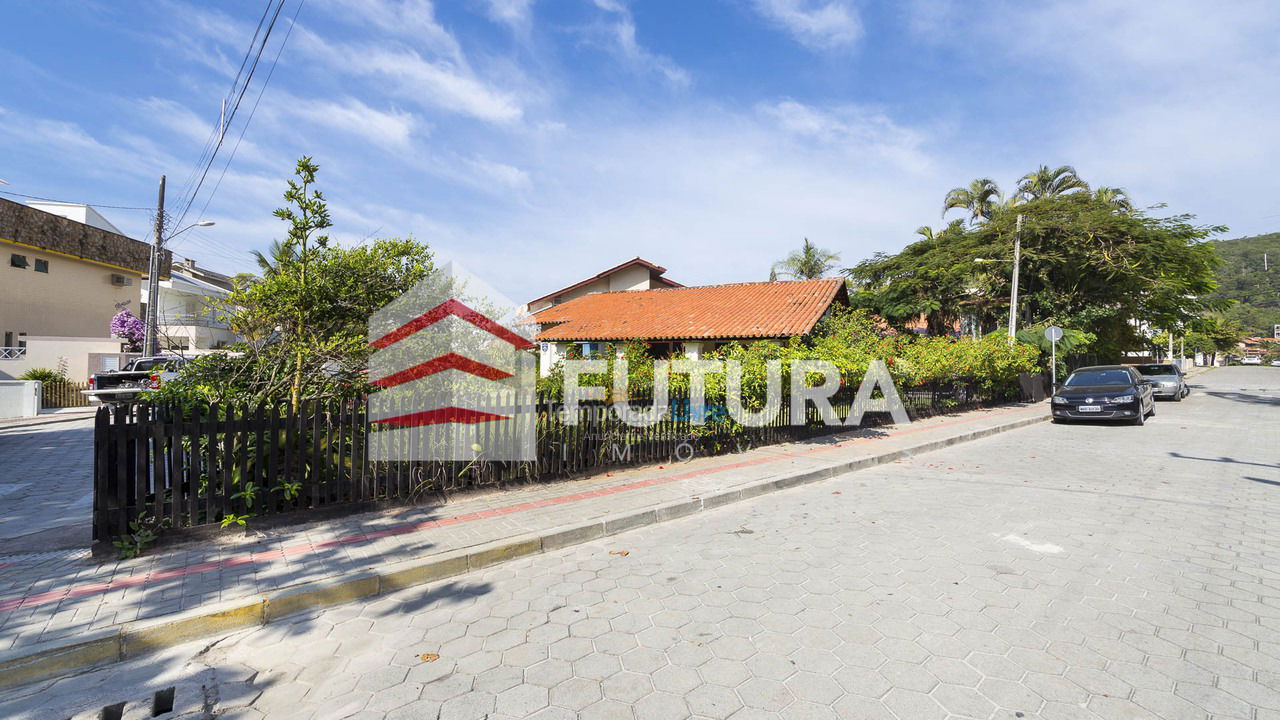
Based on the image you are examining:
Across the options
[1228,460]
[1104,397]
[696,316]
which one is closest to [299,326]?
[1228,460]

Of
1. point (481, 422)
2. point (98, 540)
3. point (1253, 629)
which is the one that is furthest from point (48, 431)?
point (1253, 629)

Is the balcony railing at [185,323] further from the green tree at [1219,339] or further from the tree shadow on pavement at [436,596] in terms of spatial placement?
the green tree at [1219,339]

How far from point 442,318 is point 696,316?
17270 mm

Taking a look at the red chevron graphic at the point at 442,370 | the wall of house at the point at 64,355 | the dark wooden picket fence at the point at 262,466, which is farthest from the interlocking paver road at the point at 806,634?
the wall of house at the point at 64,355

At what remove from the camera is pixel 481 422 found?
19.4 ft

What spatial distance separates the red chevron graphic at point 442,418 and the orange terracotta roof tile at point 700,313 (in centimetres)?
1227

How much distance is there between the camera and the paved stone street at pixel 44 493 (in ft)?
15.0

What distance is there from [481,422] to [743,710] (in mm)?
4213

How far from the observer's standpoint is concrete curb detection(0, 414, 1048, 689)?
2.89m

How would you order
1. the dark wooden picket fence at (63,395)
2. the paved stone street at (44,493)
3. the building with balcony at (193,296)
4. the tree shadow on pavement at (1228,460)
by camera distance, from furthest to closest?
the building with balcony at (193,296), the dark wooden picket fence at (63,395), the tree shadow on pavement at (1228,460), the paved stone street at (44,493)

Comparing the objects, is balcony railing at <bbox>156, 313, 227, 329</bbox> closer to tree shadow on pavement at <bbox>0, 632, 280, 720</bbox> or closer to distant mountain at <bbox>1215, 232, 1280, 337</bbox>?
tree shadow on pavement at <bbox>0, 632, 280, 720</bbox>

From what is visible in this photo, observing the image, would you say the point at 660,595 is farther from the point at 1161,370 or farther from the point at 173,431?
the point at 1161,370

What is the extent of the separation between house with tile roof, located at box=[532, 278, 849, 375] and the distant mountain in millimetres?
87202

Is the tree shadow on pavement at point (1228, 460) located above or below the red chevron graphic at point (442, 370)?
below
